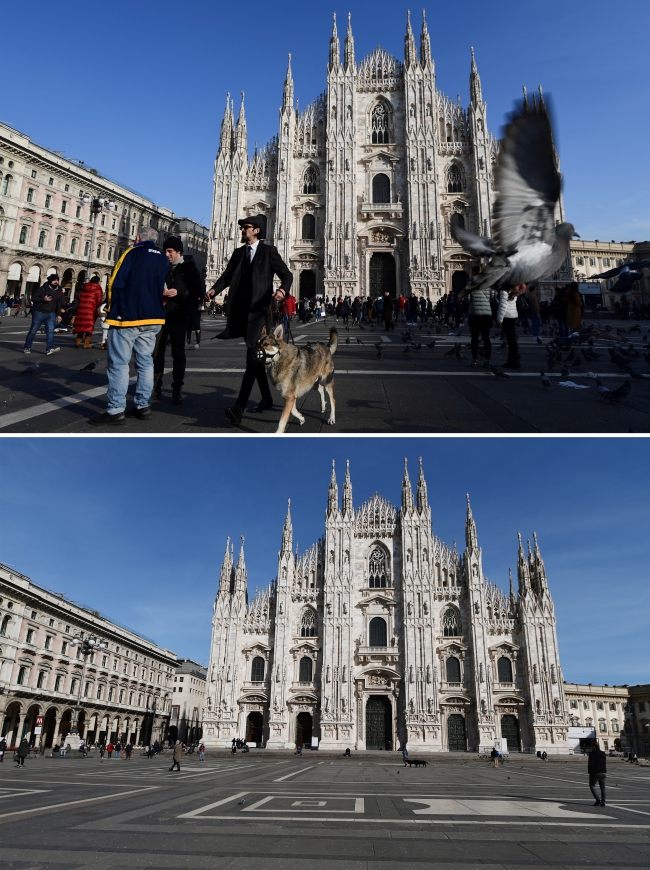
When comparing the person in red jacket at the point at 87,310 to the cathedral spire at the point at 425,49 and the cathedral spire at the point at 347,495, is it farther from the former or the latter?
the cathedral spire at the point at 425,49

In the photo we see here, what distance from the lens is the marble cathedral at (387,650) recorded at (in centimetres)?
3241

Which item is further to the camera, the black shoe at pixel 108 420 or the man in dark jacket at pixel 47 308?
the man in dark jacket at pixel 47 308

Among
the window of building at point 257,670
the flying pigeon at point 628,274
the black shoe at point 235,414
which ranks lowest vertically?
the window of building at point 257,670

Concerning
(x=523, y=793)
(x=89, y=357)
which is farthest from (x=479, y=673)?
(x=89, y=357)

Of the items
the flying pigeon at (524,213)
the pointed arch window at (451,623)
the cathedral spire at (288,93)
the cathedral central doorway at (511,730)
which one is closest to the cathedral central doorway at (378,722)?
the pointed arch window at (451,623)

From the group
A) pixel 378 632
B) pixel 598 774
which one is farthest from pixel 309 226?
pixel 598 774

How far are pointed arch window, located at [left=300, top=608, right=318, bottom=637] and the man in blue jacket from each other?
1226 inches

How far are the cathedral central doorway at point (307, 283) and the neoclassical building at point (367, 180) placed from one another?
8 centimetres

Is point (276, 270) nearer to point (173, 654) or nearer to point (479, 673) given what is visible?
point (479, 673)

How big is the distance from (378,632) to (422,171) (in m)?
32.9

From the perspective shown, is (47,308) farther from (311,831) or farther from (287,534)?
(287,534)

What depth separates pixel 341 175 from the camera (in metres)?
45.9

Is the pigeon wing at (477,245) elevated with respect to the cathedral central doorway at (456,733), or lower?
elevated

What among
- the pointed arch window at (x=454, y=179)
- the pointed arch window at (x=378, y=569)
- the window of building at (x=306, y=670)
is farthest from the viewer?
the pointed arch window at (x=454, y=179)
